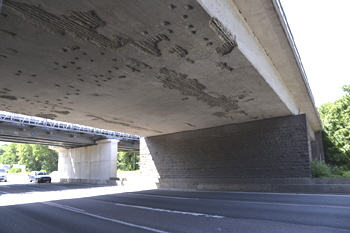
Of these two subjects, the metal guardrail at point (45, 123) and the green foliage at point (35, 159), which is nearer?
the metal guardrail at point (45, 123)

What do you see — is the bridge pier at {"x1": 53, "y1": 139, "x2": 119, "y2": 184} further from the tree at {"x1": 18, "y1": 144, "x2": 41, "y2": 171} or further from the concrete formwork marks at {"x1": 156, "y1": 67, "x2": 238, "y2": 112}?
the tree at {"x1": 18, "y1": 144, "x2": 41, "y2": 171}

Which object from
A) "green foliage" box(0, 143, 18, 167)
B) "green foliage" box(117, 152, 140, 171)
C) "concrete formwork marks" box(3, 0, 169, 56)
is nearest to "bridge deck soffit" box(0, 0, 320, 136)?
"concrete formwork marks" box(3, 0, 169, 56)

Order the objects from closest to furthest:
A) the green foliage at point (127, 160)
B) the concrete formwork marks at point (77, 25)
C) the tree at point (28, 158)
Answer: the concrete formwork marks at point (77, 25) → the green foliage at point (127, 160) → the tree at point (28, 158)

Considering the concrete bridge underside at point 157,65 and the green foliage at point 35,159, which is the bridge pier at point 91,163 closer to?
the concrete bridge underside at point 157,65

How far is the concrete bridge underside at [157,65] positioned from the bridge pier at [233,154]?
0.12 m

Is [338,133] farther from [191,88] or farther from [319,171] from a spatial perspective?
[191,88]

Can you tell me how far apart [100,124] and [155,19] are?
12817 millimetres

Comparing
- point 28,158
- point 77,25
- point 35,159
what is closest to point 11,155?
point 28,158

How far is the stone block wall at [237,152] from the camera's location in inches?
593

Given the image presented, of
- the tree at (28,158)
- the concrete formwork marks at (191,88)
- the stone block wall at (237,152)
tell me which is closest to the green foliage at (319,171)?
the stone block wall at (237,152)

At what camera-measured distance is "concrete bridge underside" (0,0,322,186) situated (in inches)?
235

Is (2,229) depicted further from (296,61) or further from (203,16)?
(296,61)

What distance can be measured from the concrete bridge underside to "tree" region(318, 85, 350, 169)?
14.5 meters

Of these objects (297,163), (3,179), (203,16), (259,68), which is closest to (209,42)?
(203,16)
